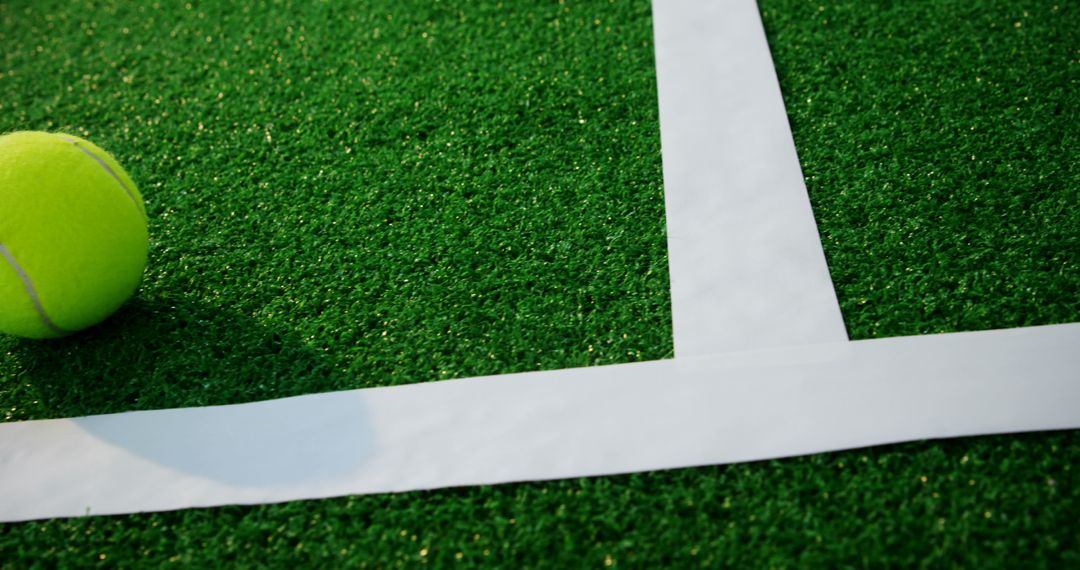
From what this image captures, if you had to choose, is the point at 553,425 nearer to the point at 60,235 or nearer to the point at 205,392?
the point at 205,392

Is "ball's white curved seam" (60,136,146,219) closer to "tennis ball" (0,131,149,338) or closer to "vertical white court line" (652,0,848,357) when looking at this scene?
"tennis ball" (0,131,149,338)

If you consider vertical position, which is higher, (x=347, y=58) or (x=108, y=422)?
(x=347, y=58)

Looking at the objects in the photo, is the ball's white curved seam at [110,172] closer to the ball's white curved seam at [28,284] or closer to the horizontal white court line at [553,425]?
the ball's white curved seam at [28,284]

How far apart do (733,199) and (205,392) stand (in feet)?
4.28

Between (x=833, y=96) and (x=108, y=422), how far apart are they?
1966 millimetres

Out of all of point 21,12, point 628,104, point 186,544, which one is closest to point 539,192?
point 628,104

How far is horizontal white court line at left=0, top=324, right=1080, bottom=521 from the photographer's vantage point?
156 centimetres

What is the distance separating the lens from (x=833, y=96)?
2287 mm

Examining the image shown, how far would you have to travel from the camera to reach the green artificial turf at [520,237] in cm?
147

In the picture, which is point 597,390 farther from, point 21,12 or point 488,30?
point 21,12

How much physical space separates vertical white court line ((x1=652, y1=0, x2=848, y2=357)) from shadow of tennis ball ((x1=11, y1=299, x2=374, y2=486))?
29.4 inches

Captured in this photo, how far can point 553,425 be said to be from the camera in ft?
5.40

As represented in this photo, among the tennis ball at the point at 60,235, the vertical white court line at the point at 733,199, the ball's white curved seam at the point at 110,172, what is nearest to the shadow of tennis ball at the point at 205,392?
the tennis ball at the point at 60,235

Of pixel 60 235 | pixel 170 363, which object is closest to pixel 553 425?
pixel 170 363
